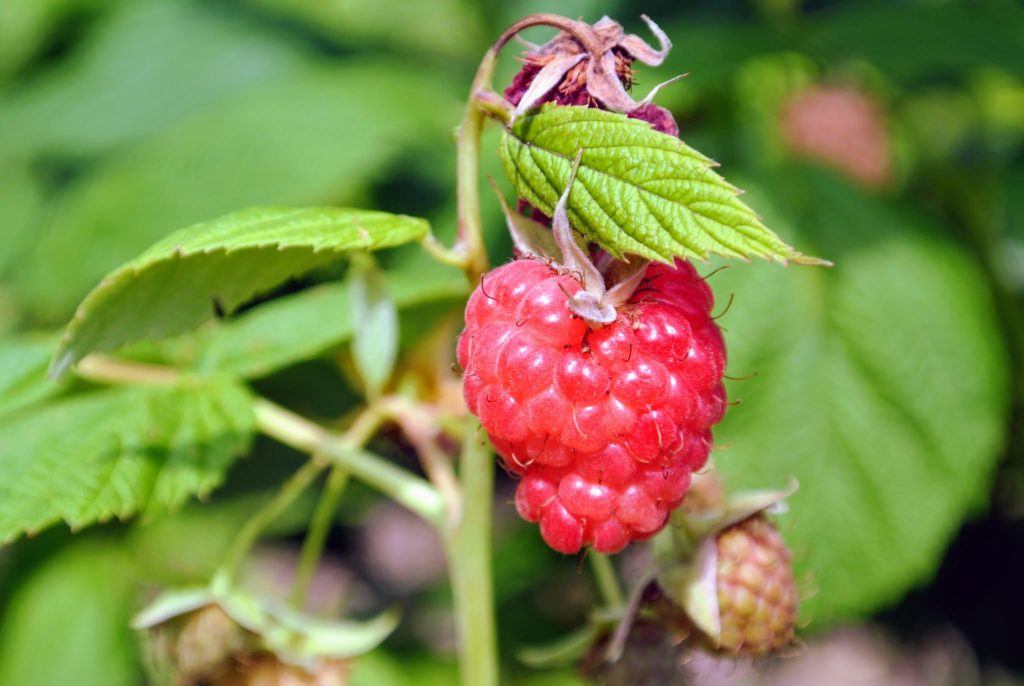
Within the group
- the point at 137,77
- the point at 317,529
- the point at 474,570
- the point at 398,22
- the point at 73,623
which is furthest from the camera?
the point at 398,22

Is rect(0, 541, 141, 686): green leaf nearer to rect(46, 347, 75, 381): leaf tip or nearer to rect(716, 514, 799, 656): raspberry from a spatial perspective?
rect(46, 347, 75, 381): leaf tip

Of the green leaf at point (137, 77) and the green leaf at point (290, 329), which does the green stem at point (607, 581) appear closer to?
the green leaf at point (290, 329)

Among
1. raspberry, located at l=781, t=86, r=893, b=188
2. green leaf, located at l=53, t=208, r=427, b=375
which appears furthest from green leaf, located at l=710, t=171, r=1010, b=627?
green leaf, located at l=53, t=208, r=427, b=375

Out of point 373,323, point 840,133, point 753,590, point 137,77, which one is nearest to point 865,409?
point 840,133

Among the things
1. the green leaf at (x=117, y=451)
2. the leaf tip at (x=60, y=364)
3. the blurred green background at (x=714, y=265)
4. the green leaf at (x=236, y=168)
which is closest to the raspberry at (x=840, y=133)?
the blurred green background at (x=714, y=265)

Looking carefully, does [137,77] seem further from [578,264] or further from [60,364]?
[578,264]

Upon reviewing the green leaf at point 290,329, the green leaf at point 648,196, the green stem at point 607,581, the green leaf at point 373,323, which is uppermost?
the green leaf at point 648,196

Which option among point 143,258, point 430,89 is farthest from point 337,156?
point 143,258

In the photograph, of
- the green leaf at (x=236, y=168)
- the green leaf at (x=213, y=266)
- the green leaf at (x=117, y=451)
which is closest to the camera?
the green leaf at (x=213, y=266)
